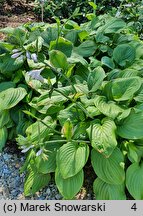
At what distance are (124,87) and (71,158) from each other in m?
0.71

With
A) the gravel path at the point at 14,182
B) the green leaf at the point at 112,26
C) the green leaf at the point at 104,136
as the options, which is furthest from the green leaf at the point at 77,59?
the gravel path at the point at 14,182

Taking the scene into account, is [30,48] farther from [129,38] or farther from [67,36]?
[129,38]

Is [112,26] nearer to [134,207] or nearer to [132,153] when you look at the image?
[132,153]

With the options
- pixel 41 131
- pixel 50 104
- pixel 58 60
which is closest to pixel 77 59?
pixel 58 60

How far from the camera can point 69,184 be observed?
2684 mm

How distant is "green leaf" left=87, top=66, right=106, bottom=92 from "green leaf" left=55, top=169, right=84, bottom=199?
70 cm

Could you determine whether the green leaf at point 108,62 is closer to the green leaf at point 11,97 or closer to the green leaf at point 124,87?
the green leaf at point 124,87

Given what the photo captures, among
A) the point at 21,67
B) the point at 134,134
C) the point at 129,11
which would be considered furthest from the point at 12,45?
the point at 129,11

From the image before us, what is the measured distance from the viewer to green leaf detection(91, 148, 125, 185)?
2.63 metres

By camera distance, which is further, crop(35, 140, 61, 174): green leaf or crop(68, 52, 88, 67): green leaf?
crop(68, 52, 88, 67): green leaf

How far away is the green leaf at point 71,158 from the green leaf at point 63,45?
3.36 ft

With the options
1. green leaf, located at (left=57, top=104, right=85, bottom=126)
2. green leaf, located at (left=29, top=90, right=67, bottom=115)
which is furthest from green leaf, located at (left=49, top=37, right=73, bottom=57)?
green leaf, located at (left=57, top=104, right=85, bottom=126)

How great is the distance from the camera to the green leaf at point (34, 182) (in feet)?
9.29

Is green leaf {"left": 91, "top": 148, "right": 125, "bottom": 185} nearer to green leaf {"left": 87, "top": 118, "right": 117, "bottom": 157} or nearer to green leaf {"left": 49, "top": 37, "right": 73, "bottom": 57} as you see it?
green leaf {"left": 87, "top": 118, "right": 117, "bottom": 157}
